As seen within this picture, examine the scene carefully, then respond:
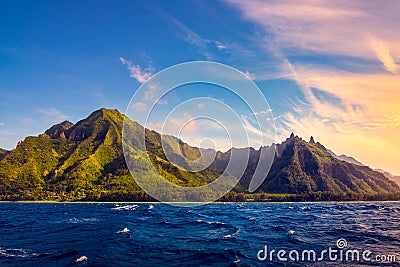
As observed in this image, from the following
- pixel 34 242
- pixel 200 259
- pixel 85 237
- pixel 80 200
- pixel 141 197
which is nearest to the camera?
pixel 200 259

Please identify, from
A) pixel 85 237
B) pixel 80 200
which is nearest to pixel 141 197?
pixel 80 200

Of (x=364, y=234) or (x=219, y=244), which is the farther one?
(x=364, y=234)

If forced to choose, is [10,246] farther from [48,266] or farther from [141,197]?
[141,197]

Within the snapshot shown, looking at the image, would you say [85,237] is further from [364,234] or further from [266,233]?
[364,234]

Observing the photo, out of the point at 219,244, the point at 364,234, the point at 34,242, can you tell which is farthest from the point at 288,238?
the point at 34,242

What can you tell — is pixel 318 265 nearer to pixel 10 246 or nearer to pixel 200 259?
pixel 200 259

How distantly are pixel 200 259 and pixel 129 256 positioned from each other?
6.82 m

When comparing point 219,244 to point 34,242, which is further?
point 34,242

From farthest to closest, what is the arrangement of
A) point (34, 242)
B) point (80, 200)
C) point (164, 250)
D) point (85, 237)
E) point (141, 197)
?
point (80, 200), point (141, 197), point (85, 237), point (34, 242), point (164, 250)

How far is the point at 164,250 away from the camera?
2961 centimetres

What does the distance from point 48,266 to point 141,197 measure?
153084 millimetres

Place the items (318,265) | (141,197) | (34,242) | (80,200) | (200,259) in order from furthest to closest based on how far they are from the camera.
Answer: (80,200)
(141,197)
(34,242)
(200,259)
(318,265)

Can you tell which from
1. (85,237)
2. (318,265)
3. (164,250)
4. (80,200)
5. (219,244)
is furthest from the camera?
(80,200)

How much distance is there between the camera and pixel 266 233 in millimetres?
40406
